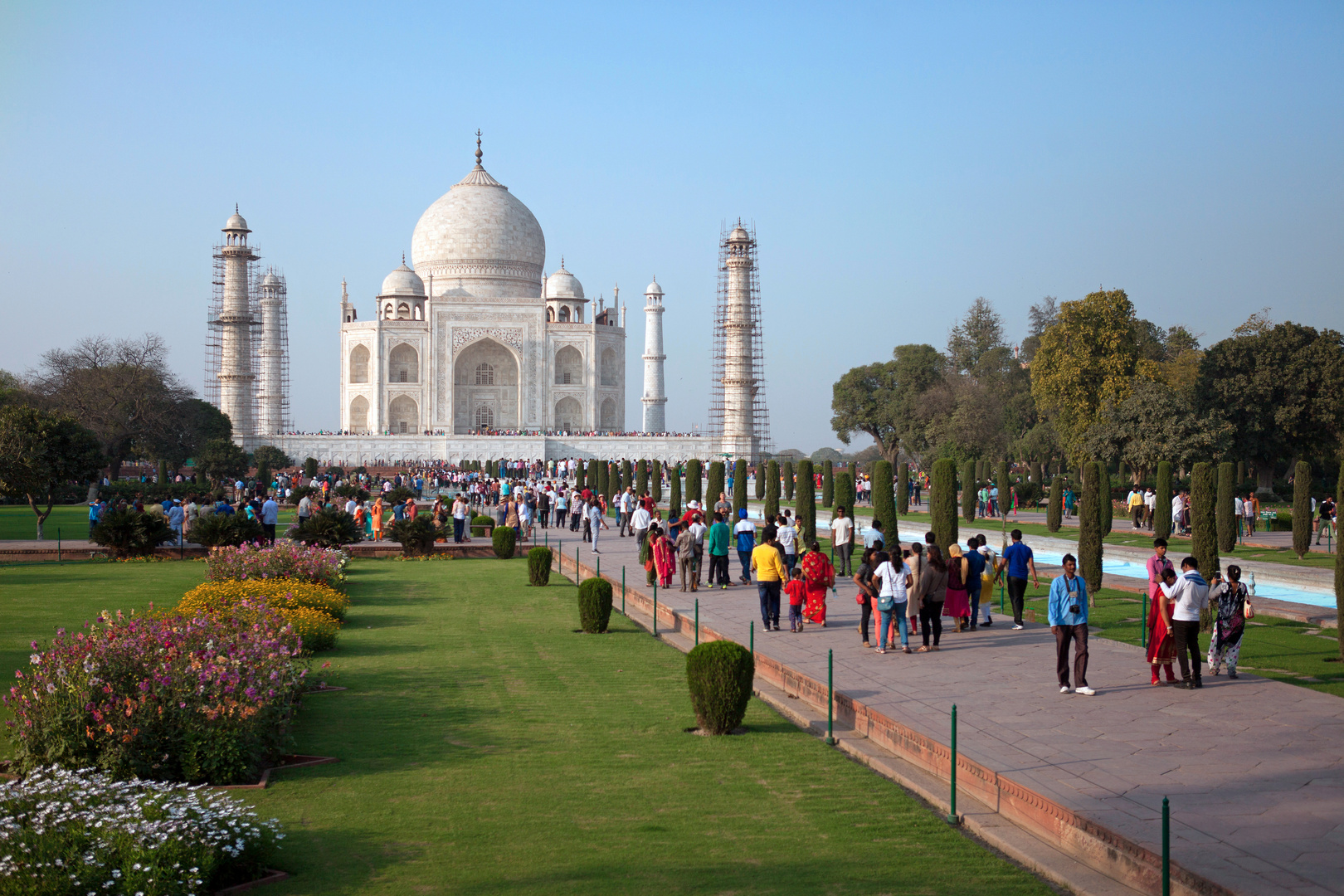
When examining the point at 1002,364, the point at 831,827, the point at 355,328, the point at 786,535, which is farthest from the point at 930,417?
the point at 831,827

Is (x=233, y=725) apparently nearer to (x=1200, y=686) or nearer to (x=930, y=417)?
(x=1200, y=686)

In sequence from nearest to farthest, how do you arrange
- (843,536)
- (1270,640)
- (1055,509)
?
(1270,640) < (843,536) < (1055,509)

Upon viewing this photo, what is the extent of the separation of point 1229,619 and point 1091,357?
74.9ft

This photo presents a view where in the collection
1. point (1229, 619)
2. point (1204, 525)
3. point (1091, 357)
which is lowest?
point (1229, 619)

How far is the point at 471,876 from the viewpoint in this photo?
3885mm

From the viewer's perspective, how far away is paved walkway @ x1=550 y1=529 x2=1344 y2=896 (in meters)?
4.03

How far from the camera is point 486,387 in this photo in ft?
164

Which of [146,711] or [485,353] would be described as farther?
[485,353]

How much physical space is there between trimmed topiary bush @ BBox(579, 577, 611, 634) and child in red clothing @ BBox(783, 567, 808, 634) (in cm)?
149

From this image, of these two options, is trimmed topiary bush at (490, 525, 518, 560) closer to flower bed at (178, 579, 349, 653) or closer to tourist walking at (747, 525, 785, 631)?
flower bed at (178, 579, 349, 653)

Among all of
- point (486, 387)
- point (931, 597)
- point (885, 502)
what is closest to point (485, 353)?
point (486, 387)

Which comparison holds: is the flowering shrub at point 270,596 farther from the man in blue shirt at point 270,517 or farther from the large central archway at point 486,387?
the large central archway at point 486,387

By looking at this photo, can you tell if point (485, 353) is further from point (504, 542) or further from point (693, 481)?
point (504, 542)

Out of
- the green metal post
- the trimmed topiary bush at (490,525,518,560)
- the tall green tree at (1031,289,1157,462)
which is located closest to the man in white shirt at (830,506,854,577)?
the trimmed topiary bush at (490,525,518,560)
